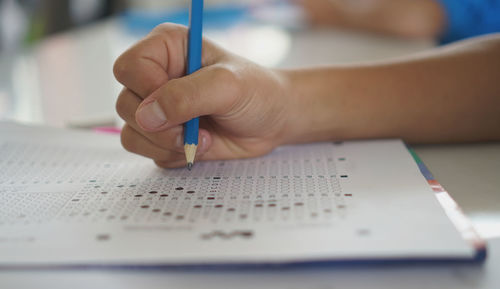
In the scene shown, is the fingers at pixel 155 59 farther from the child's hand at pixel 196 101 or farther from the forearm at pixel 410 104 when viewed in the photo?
the forearm at pixel 410 104

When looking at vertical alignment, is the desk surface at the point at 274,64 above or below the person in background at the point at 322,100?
below

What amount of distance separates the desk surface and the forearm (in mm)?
29

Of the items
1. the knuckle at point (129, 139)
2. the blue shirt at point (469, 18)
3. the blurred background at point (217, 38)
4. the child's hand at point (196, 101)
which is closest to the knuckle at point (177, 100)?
the child's hand at point (196, 101)

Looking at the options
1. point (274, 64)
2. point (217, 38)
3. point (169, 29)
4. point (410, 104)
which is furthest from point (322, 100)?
point (217, 38)

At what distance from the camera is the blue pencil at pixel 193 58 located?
498 mm

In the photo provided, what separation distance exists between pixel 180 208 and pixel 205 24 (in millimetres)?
1098

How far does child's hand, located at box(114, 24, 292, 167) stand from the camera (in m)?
0.47

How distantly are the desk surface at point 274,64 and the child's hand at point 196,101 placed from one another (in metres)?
0.18

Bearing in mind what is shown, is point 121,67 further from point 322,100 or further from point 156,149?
point 322,100

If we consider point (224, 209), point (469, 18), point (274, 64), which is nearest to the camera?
point (224, 209)

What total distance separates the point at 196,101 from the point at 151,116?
0.16 feet

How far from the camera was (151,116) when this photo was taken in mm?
478

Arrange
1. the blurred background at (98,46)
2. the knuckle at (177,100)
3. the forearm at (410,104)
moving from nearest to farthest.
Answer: the knuckle at (177,100)
the forearm at (410,104)
the blurred background at (98,46)

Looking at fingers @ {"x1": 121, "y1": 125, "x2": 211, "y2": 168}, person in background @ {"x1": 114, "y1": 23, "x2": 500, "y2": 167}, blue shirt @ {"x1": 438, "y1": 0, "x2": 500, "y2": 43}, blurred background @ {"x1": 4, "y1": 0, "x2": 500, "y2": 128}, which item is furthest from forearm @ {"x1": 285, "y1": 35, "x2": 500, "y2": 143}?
blue shirt @ {"x1": 438, "y1": 0, "x2": 500, "y2": 43}
